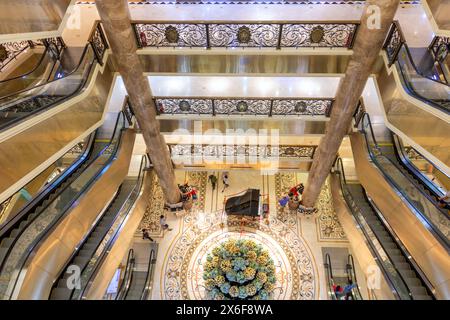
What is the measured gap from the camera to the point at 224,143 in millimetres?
9484

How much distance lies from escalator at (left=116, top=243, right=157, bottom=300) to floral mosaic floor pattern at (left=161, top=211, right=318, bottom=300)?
44 centimetres

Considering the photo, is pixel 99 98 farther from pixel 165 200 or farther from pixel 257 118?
pixel 165 200

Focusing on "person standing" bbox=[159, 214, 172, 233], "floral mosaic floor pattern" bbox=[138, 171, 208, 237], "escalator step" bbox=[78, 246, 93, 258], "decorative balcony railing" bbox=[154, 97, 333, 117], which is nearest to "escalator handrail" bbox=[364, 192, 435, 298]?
"decorative balcony railing" bbox=[154, 97, 333, 117]

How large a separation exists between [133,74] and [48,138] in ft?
6.43

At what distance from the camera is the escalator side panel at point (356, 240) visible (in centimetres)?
704

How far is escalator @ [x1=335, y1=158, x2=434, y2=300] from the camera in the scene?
21.2 ft

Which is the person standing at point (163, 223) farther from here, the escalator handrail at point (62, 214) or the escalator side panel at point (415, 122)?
the escalator side panel at point (415, 122)

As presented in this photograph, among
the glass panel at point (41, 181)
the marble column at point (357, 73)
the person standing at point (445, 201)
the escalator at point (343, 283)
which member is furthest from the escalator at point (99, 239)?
the person standing at point (445, 201)

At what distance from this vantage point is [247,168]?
10469 millimetres
